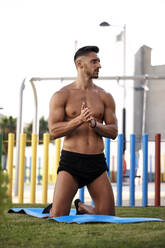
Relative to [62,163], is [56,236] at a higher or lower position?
lower

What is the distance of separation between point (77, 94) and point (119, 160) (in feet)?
7.20

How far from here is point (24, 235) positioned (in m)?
3.37

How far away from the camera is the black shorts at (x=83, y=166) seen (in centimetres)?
431

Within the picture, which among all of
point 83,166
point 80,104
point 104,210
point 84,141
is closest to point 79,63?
point 80,104

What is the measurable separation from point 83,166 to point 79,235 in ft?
3.55

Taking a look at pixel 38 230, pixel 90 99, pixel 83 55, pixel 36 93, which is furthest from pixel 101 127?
pixel 36 93

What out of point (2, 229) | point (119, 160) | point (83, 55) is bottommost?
point (2, 229)

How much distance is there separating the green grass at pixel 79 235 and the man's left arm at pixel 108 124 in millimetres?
892

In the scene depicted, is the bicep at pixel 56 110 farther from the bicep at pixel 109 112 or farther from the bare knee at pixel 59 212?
the bare knee at pixel 59 212

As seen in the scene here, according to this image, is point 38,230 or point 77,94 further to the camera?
point 77,94

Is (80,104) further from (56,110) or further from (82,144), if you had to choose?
(82,144)

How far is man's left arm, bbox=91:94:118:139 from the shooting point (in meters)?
4.25

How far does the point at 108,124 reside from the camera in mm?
4496

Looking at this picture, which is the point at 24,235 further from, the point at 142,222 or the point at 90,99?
the point at 90,99
